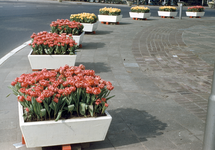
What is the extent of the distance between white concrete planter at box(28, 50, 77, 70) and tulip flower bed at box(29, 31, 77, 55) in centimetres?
13

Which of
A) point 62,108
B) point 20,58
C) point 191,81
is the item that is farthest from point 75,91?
point 20,58

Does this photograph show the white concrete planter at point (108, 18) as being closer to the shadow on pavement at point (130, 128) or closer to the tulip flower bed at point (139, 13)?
the tulip flower bed at point (139, 13)

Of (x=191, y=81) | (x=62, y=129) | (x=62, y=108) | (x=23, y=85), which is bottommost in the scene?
(x=191, y=81)

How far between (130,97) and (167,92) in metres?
0.98

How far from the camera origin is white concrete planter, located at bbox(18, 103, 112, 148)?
330 centimetres

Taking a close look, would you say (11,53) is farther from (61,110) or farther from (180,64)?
(61,110)

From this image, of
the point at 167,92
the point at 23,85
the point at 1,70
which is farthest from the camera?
the point at 1,70

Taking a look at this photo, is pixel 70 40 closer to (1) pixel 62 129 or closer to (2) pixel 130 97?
(2) pixel 130 97

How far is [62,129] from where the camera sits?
3395 mm

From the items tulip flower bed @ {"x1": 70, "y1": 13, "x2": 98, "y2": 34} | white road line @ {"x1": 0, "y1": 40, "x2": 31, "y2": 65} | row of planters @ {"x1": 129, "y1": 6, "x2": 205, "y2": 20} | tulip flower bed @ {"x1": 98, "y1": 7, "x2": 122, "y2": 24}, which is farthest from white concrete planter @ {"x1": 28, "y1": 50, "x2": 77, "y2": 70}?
row of planters @ {"x1": 129, "y1": 6, "x2": 205, "y2": 20}

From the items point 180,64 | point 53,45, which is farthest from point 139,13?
point 53,45

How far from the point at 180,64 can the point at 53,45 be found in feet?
13.2

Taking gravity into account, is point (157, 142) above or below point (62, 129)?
below

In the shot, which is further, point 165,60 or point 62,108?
point 165,60
